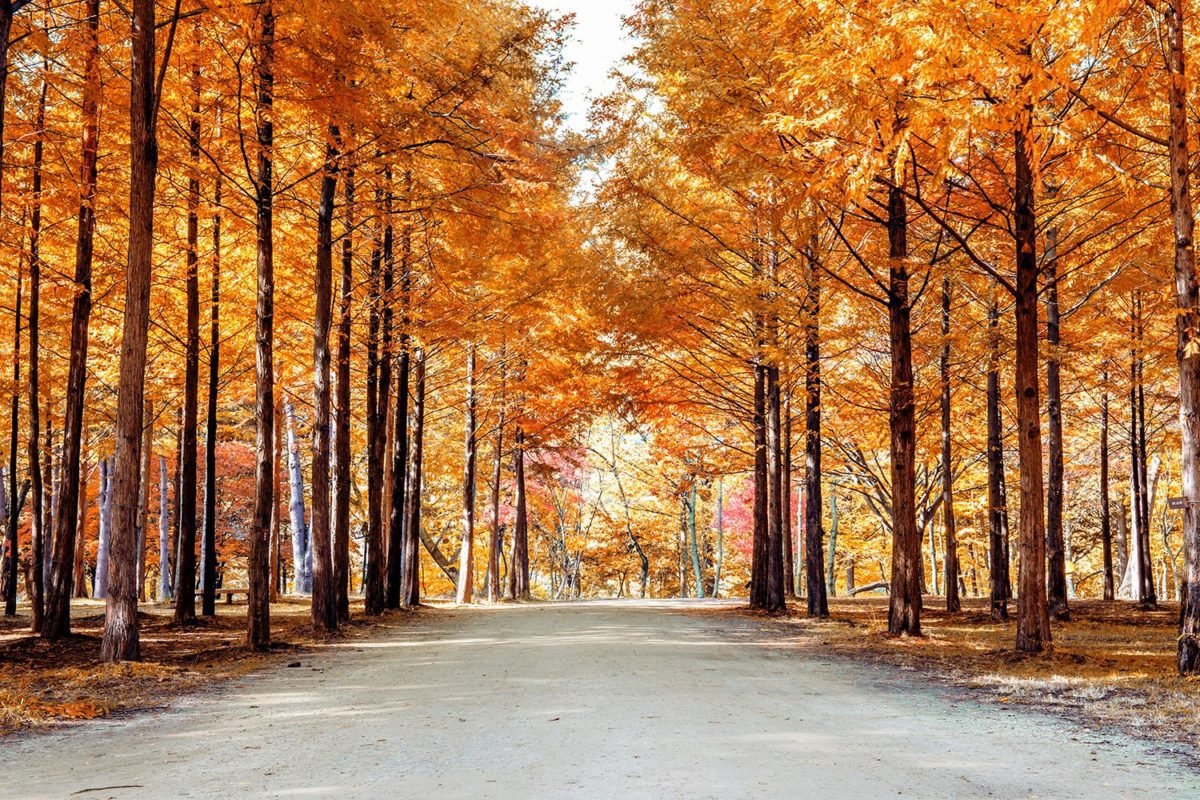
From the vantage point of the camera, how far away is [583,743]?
544 cm

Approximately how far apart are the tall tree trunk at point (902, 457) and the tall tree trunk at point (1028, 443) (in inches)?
89.5

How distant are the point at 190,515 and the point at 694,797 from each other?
12.9 m

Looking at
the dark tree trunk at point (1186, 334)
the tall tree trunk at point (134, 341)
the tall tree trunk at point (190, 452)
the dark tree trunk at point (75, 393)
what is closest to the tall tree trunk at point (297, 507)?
the tall tree trunk at point (190, 452)

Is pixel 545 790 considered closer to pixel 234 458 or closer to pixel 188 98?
pixel 188 98

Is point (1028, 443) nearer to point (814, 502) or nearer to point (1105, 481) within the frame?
point (814, 502)

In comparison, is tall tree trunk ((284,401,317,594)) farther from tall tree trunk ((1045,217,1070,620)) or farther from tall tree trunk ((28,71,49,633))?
tall tree trunk ((1045,217,1070,620))

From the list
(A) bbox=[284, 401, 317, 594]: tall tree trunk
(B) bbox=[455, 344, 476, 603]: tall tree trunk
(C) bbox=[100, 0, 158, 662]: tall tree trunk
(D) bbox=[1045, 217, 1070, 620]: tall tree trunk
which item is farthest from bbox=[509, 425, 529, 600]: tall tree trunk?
(C) bbox=[100, 0, 158, 662]: tall tree trunk

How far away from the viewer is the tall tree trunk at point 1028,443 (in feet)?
33.1

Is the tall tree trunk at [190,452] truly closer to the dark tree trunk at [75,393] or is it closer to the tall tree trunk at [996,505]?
the dark tree trunk at [75,393]

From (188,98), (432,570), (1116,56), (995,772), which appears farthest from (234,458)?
(995,772)

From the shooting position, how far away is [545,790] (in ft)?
14.2

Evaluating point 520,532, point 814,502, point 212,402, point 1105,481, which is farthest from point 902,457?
point 520,532

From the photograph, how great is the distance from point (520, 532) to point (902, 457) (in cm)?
1622

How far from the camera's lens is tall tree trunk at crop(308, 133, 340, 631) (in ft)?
44.8
